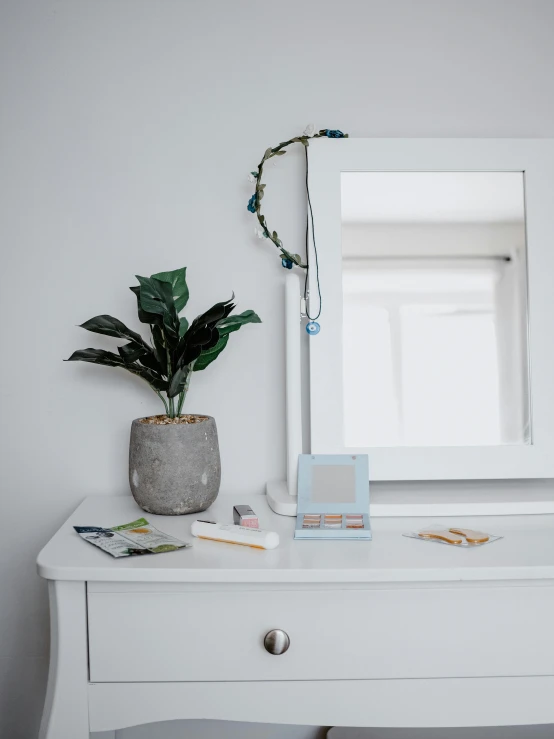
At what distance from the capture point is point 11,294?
4.56 feet

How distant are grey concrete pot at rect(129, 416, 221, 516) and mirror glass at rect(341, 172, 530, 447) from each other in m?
0.32

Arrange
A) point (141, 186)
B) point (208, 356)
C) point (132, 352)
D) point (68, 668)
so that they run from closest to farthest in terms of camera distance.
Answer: point (68, 668) < point (132, 352) < point (208, 356) < point (141, 186)

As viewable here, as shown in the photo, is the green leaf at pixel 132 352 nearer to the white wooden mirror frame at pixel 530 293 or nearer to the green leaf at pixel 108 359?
the green leaf at pixel 108 359

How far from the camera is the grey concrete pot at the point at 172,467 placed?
1.17 m

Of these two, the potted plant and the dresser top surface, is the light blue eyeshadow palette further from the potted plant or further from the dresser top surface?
the potted plant

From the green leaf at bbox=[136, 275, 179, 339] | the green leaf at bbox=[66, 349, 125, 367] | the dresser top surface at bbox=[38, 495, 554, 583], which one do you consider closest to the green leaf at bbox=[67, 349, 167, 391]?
the green leaf at bbox=[66, 349, 125, 367]

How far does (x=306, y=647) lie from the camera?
0.95 meters

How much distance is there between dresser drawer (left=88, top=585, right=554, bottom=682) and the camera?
940 mm

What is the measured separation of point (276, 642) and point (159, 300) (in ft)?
2.06

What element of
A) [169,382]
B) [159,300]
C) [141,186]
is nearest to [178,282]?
[159,300]

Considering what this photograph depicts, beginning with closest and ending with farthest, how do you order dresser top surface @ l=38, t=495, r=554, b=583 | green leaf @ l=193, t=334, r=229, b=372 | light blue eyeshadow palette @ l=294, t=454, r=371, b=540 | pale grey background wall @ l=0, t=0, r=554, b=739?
dresser top surface @ l=38, t=495, r=554, b=583
light blue eyeshadow palette @ l=294, t=454, r=371, b=540
green leaf @ l=193, t=334, r=229, b=372
pale grey background wall @ l=0, t=0, r=554, b=739

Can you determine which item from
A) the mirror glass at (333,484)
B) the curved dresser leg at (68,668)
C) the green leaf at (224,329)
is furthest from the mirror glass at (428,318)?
the curved dresser leg at (68,668)

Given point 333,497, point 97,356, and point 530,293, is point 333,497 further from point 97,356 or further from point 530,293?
point 530,293

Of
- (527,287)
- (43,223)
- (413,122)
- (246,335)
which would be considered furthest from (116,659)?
(413,122)
